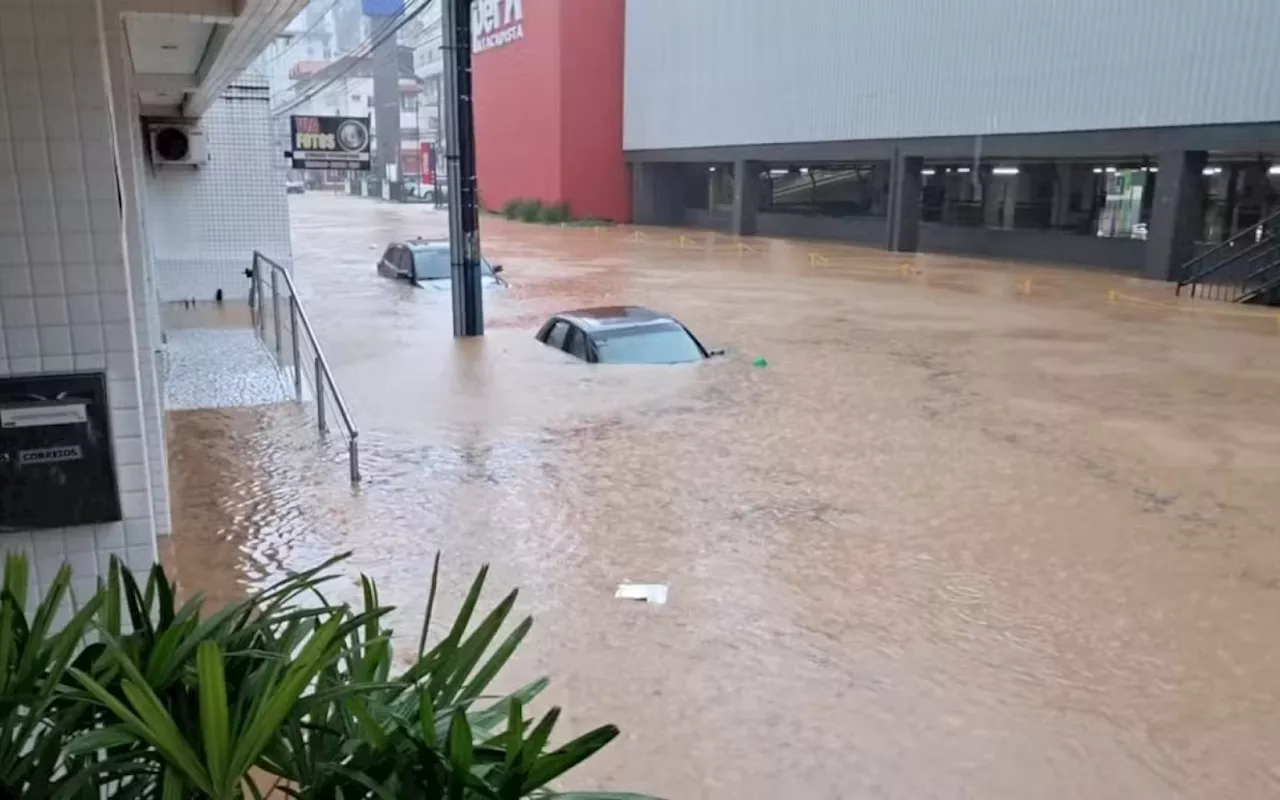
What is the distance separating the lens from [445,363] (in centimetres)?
1356

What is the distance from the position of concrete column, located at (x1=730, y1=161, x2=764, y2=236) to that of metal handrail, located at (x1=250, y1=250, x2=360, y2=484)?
24323 mm

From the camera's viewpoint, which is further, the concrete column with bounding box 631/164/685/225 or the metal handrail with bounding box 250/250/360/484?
the concrete column with bounding box 631/164/685/225

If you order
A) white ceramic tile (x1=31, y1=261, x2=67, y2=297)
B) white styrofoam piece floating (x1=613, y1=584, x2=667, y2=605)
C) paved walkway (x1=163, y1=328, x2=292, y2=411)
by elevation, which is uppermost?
white ceramic tile (x1=31, y1=261, x2=67, y2=297)

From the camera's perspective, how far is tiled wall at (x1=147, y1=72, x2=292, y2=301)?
629 inches

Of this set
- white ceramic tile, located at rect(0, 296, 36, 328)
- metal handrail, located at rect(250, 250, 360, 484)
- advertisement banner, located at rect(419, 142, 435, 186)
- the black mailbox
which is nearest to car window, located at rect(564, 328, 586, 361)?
metal handrail, located at rect(250, 250, 360, 484)

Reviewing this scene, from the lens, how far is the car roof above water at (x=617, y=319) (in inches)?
530

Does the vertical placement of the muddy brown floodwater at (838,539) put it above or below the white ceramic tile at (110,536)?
below

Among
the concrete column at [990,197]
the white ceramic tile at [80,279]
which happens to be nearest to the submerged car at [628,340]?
the white ceramic tile at [80,279]

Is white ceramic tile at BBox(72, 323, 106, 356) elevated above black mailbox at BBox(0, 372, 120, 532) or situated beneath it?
elevated above

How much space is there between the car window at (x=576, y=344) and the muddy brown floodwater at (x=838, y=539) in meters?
0.23

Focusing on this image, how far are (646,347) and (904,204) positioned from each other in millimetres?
19836

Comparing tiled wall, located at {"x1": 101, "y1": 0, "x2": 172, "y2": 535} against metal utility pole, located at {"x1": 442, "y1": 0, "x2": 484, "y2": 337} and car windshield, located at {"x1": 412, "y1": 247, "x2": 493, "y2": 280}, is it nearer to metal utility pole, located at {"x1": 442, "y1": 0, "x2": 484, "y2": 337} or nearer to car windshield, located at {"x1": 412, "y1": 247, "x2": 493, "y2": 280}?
metal utility pole, located at {"x1": 442, "y1": 0, "x2": 484, "y2": 337}

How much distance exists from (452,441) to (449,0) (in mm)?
7976

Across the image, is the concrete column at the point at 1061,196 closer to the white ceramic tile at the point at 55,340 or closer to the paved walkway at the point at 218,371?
the paved walkway at the point at 218,371
